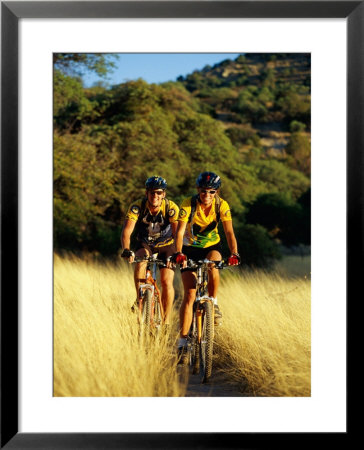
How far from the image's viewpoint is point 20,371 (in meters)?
4.66

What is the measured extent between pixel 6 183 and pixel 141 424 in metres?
2.24

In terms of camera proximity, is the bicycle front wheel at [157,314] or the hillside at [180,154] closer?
the bicycle front wheel at [157,314]

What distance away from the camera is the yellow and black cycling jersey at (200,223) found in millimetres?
5391

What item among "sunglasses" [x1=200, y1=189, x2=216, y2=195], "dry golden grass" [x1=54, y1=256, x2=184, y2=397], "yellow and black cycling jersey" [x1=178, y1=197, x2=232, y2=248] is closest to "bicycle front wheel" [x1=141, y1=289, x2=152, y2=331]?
"dry golden grass" [x1=54, y1=256, x2=184, y2=397]

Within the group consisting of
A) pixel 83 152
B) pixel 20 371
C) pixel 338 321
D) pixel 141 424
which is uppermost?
pixel 83 152

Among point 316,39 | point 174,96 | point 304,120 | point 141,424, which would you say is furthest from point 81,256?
point 316,39

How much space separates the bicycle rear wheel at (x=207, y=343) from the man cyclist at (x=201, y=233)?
0.19 meters

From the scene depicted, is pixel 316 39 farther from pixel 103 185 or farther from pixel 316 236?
pixel 103 185

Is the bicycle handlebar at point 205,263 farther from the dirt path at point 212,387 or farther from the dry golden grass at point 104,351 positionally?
the dirt path at point 212,387

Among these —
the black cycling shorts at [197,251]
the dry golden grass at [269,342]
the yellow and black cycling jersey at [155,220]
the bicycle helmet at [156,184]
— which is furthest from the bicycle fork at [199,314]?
the bicycle helmet at [156,184]

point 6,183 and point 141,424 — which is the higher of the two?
point 6,183

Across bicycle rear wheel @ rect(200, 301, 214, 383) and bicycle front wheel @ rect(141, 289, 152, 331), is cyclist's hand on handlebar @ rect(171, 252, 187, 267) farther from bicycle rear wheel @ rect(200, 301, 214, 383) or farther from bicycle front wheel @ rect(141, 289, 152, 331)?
bicycle front wheel @ rect(141, 289, 152, 331)

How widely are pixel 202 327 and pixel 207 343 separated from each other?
0.21 metres

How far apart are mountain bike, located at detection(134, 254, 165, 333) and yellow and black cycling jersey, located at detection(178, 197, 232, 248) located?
39cm
